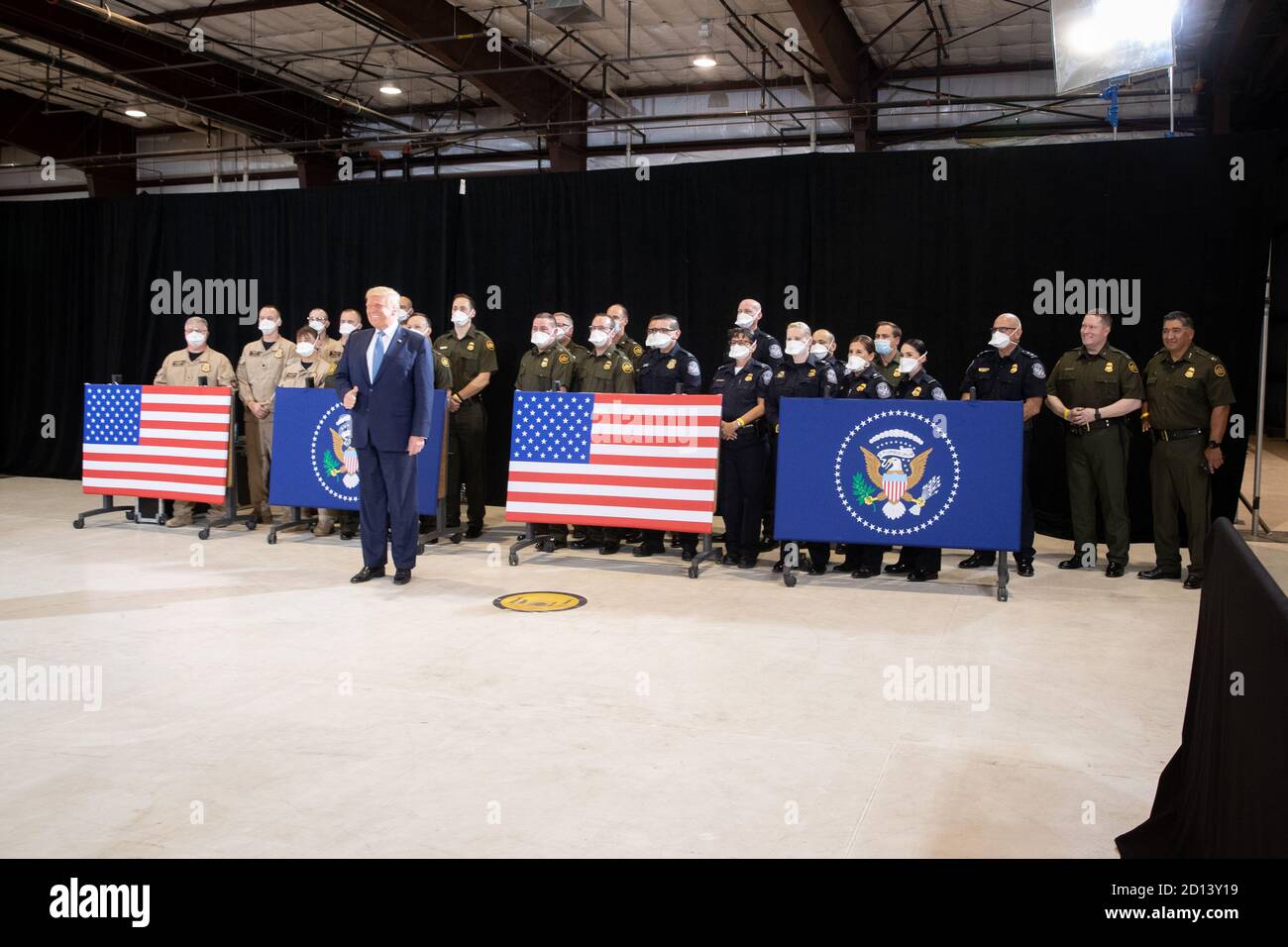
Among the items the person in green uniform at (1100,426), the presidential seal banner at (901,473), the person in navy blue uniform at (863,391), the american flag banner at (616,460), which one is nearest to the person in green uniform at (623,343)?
the american flag banner at (616,460)

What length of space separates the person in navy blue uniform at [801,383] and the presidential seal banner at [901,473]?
17.2 inches

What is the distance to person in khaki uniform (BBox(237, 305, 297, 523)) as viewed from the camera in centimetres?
860

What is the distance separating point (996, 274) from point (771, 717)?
5832 millimetres

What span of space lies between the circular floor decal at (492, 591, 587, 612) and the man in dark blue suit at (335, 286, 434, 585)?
2.70ft

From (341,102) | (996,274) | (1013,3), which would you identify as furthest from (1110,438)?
(341,102)

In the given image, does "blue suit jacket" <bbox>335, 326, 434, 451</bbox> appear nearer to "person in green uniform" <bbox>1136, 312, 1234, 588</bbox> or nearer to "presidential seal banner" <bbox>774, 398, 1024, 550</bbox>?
"presidential seal banner" <bbox>774, 398, 1024, 550</bbox>

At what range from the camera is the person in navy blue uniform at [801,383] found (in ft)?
22.2

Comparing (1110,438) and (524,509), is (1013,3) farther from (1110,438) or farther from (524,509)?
(524,509)

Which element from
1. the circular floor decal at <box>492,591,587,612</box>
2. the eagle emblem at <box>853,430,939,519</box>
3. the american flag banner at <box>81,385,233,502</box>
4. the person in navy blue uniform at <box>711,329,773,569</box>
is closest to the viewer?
the circular floor decal at <box>492,591,587,612</box>

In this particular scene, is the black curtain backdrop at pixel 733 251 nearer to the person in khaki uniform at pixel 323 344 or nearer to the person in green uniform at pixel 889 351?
the person in green uniform at pixel 889 351

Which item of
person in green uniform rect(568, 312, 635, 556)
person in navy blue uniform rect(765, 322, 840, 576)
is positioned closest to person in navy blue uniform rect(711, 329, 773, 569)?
person in navy blue uniform rect(765, 322, 840, 576)

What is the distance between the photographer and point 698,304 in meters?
9.42

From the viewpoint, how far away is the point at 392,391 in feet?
20.1

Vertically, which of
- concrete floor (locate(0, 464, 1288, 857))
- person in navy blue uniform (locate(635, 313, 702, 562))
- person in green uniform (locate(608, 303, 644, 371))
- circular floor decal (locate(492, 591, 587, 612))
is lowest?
concrete floor (locate(0, 464, 1288, 857))
